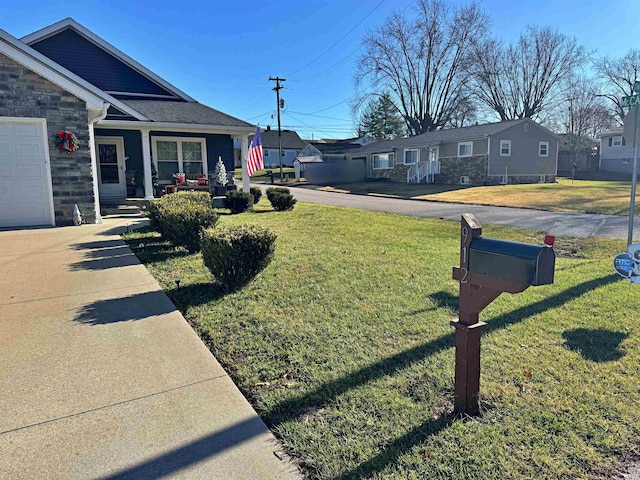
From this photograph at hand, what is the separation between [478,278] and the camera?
2.44m

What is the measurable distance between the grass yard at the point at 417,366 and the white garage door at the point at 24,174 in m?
5.92

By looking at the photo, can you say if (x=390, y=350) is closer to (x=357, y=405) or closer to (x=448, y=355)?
(x=448, y=355)

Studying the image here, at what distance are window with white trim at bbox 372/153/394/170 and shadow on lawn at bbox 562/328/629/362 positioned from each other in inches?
1366

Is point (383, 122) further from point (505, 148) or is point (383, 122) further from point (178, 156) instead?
point (178, 156)

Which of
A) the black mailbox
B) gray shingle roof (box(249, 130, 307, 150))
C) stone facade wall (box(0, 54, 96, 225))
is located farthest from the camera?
gray shingle roof (box(249, 130, 307, 150))

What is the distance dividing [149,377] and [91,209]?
9201 mm

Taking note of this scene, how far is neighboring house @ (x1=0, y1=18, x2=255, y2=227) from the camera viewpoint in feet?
32.4

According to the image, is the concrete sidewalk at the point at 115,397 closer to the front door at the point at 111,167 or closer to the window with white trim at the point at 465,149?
the front door at the point at 111,167

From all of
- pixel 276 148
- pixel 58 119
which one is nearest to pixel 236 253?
pixel 58 119

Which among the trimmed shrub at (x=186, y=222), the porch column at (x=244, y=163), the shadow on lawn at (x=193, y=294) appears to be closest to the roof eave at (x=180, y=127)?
the porch column at (x=244, y=163)

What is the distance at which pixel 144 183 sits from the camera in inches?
591

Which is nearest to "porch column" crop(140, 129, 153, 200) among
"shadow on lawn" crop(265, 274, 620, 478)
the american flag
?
the american flag

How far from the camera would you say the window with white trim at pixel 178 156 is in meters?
16.2

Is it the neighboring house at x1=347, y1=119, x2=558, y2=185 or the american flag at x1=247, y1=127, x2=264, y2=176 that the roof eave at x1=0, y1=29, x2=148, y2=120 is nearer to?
the american flag at x1=247, y1=127, x2=264, y2=176
